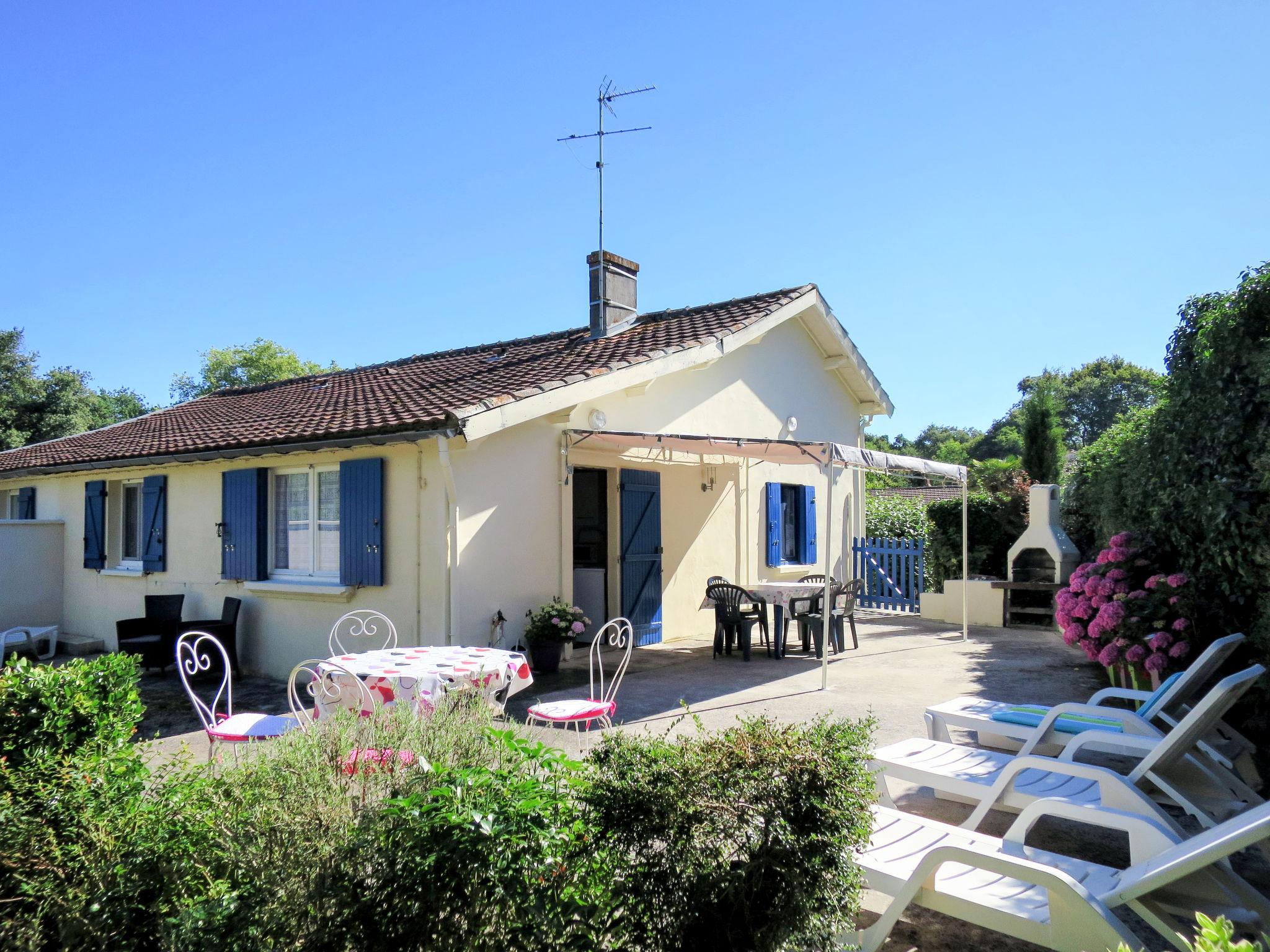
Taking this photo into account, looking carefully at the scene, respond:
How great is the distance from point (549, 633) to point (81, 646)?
25.5 feet

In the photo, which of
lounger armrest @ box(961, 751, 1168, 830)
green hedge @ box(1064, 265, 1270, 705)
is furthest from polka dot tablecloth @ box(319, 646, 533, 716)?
green hedge @ box(1064, 265, 1270, 705)

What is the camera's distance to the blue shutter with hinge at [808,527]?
13242mm

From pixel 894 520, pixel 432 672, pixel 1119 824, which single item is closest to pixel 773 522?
pixel 432 672

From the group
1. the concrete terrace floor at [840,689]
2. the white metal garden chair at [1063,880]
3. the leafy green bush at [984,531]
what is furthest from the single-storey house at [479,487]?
the white metal garden chair at [1063,880]

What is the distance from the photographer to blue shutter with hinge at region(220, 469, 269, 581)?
8.96 meters

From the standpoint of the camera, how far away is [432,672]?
16.6 ft

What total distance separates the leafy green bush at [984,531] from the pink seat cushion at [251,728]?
12585 millimetres

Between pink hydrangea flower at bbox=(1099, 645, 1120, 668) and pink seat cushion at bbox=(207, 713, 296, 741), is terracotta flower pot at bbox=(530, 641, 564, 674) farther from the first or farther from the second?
pink hydrangea flower at bbox=(1099, 645, 1120, 668)

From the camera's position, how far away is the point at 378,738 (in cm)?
290

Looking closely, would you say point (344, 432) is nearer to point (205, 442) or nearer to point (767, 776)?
point (205, 442)

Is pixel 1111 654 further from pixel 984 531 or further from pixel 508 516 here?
pixel 984 531

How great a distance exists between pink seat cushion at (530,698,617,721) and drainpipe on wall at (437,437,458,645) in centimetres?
267

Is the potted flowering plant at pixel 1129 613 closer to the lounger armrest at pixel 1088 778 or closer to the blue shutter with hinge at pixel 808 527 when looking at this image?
the lounger armrest at pixel 1088 778

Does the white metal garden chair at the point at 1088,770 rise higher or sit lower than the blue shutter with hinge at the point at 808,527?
lower
